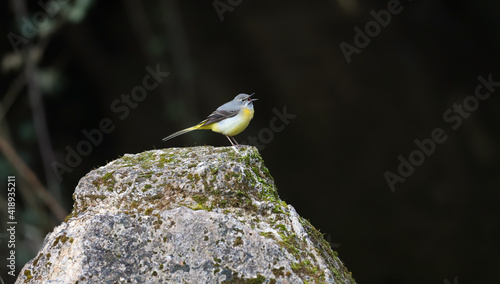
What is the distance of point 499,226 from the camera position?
6230 millimetres

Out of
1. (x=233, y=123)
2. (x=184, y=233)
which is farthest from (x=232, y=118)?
(x=184, y=233)

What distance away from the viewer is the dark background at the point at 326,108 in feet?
19.7

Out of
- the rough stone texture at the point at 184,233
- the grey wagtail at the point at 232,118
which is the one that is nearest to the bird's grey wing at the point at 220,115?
the grey wagtail at the point at 232,118

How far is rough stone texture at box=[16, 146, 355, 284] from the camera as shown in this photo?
7.84 feet

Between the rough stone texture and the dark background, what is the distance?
306cm

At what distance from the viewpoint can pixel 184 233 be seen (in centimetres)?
247

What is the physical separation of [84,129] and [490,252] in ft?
14.9

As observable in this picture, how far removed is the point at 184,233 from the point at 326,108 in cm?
406

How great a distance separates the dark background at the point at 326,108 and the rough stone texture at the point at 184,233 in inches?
120

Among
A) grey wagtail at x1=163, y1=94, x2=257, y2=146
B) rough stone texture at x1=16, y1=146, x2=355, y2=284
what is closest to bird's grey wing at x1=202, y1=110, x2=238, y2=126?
grey wagtail at x1=163, y1=94, x2=257, y2=146

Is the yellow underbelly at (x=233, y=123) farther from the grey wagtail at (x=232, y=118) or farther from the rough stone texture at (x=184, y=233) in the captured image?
the rough stone texture at (x=184, y=233)

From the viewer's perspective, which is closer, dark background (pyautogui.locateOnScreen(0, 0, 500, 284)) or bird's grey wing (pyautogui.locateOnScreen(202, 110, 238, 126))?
bird's grey wing (pyautogui.locateOnScreen(202, 110, 238, 126))

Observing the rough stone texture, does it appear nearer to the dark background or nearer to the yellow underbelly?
the yellow underbelly

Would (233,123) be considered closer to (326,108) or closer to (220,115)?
(220,115)
